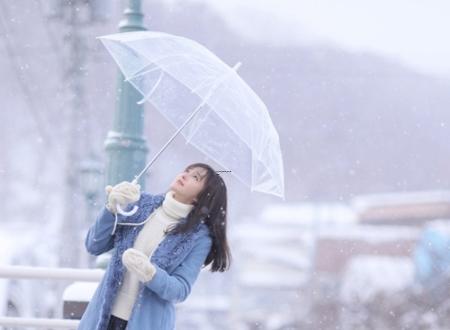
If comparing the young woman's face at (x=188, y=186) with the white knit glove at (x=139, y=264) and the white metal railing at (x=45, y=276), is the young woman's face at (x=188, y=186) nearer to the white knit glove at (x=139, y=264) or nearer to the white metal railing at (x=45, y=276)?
the white knit glove at (x=139, y=264)

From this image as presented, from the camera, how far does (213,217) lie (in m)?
3.37

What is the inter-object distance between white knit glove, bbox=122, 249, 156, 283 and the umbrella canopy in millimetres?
599

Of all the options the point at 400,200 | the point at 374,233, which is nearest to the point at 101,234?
Answer: the point at 374,233

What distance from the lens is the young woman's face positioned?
3.32m

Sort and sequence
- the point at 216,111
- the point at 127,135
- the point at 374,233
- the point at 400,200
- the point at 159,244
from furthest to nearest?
the point at 400,200 → the point at 374,233 → the point at 127,135 → the point at 216,111 → the point at 159,244

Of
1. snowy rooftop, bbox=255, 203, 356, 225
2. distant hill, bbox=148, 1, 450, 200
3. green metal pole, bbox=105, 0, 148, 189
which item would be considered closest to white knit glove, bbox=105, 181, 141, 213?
green metal pole, bbox=105, 0, 148, 189

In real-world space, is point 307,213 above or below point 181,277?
below

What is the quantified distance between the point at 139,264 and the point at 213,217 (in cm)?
44

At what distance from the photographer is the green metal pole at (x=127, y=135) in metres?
5.10

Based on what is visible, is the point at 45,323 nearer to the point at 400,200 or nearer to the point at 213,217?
the point at 213,217

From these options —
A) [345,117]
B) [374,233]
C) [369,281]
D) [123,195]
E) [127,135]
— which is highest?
[123,195]

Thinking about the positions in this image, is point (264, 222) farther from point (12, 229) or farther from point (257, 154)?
point (257, 154)

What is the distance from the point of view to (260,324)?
38.5 meters

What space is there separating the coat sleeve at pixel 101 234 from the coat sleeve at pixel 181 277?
0.82 feet
